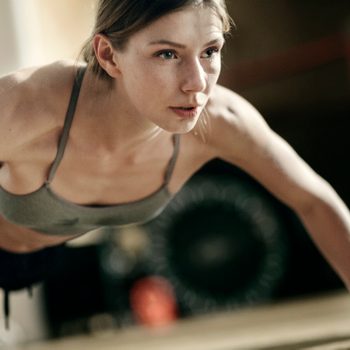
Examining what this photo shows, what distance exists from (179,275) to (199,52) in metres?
2.39

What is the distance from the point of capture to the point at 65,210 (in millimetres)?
1495

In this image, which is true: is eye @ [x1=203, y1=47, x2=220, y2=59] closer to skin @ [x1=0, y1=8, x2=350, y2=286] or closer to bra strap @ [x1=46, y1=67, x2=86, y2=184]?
skin @ [x1=0, y1=8, x2=350, y2=286]

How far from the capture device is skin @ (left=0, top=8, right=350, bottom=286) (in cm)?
116

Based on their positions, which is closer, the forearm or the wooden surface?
the forearm

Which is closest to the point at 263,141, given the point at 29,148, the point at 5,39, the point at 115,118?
the point at 115,118

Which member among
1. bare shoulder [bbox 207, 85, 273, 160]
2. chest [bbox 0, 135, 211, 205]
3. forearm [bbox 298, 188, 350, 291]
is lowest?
forearm [bbox 298, 188, 350, 291]

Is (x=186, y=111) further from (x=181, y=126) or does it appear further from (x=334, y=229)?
(x=334, y=229)

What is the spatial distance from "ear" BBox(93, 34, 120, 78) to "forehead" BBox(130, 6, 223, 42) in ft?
0.35

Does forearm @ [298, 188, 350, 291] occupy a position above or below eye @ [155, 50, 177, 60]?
below

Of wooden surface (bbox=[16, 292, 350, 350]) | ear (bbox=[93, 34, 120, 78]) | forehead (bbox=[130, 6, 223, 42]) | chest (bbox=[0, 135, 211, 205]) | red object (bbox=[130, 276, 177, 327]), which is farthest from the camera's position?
red object (bbox=[130, 276, 177, 327])

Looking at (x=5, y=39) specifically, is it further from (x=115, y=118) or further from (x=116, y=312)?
(x=115, y=118)

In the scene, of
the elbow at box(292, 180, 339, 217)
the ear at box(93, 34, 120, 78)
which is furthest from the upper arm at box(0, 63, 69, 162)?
the elbow at box(292, 180, 339, 217)

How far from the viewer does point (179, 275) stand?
345 centimetres

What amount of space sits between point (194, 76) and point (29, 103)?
1.03 feet
